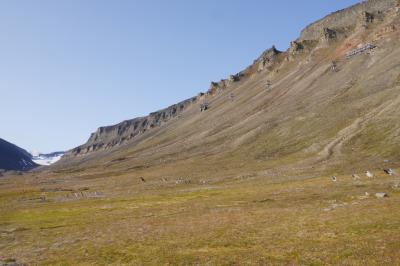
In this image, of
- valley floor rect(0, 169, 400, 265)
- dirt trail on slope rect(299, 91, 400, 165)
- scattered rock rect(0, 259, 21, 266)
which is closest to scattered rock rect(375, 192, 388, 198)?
valley floor rect(0, 169, 400, 265)

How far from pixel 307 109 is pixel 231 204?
11581cm

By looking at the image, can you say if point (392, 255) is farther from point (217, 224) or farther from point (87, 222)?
point (87, 222)

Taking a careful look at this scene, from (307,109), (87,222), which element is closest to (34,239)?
(87,222)

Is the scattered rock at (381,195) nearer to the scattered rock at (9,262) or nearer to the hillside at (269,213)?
the hillside at (269,213)

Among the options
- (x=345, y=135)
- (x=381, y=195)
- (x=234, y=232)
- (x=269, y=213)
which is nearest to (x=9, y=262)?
(x=234, y=232)

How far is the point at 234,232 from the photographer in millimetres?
45500

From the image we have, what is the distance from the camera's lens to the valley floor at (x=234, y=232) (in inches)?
1385

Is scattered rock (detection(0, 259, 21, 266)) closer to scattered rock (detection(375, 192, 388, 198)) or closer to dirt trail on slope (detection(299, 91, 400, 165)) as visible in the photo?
scattered rock (detection(375, 192, 388, 198))

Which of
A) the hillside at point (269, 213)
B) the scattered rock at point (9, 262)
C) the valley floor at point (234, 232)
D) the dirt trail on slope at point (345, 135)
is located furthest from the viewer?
the dirt trail on slope at point (345, 135)

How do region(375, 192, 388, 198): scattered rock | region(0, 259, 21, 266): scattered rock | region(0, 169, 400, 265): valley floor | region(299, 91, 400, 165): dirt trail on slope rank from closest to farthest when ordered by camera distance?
region(0, 169, 400, 265): valley floor, region(0, 259, 21, 266): scattered rock, region(375, 192, 388, 198): scattered rock, region(299, 91, 400, 165): dirt trail on slope

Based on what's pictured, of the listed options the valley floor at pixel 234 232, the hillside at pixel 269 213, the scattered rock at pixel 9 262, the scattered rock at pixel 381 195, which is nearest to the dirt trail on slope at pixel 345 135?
the hillside at pixel 269 213

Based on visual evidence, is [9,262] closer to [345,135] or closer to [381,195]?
[381,195]

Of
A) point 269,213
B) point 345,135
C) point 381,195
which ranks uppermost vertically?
point 345,135

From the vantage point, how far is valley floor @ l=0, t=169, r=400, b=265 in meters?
35.2
